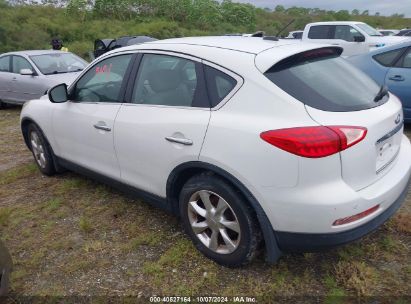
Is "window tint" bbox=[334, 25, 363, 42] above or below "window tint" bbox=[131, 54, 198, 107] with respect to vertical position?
below

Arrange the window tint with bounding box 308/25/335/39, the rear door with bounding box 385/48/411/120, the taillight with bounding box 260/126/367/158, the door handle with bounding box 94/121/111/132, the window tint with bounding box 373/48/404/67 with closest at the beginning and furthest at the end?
the taillight with bounding box 260/126/367/158 < the door handle with bounding box 94/121/111/132 < the rear door with bounding box 385/48/411/120 < the window tint with bounding box 373/48/404/67 < the window tint with bounding box 308/25/335/39

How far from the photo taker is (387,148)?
2.69 metres

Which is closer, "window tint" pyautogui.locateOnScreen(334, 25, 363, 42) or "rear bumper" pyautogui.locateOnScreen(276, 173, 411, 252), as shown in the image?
"rear bumper" pyautogui.locateOnScreen(276, 173, 411, 252)

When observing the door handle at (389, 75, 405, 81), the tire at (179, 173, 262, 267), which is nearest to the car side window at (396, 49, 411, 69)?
the door handle at (389, 75, 405, 81)

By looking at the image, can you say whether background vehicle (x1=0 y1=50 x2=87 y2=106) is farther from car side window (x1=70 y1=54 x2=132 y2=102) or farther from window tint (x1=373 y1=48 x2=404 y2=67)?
window tint (x1=373 y1=48 x2=404 y2=67)

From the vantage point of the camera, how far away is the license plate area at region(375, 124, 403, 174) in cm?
255

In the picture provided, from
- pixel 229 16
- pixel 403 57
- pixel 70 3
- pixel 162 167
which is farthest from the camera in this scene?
pixel 229 16

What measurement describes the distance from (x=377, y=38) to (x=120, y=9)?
2518cm

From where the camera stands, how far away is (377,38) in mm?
12602

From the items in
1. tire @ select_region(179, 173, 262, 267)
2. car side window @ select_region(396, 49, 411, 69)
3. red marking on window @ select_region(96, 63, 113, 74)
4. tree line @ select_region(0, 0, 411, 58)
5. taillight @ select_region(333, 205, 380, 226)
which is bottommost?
tree line @ select_region(0, 0, 411, 58)

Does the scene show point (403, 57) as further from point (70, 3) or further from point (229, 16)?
point (229, 16)

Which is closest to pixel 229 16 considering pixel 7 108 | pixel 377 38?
pixel 377 38

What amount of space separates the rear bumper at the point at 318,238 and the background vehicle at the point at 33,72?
7187mm

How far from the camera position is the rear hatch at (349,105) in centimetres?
238
